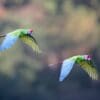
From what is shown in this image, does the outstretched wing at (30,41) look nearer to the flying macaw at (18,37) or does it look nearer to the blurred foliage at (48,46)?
the flying macaw at (18,37)

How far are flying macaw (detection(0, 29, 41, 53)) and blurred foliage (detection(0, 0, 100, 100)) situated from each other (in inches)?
74.2

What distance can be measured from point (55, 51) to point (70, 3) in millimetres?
336

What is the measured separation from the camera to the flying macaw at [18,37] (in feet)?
0.64

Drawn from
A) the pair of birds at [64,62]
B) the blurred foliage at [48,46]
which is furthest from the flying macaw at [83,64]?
the blurred foliage at [48,46]

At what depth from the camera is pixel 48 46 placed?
2.15 meters

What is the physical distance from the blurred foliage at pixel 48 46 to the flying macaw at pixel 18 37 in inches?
74.2

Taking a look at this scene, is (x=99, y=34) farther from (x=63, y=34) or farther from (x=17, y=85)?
(x=17, y=85)

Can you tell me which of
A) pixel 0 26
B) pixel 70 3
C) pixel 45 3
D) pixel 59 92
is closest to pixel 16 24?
pixel 0 26

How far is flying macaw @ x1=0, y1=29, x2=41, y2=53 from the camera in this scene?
196 mm

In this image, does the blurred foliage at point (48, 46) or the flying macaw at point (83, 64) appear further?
the blurred foliage at point (48, 46)

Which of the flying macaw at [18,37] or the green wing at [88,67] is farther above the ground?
the flying macaw at [18,37]

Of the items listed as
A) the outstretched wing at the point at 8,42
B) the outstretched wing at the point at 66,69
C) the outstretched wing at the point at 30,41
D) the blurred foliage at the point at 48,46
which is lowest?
the outstretched wing at the point at 66,69

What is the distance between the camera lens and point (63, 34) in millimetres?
2148

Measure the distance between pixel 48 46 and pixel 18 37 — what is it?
1.94m
